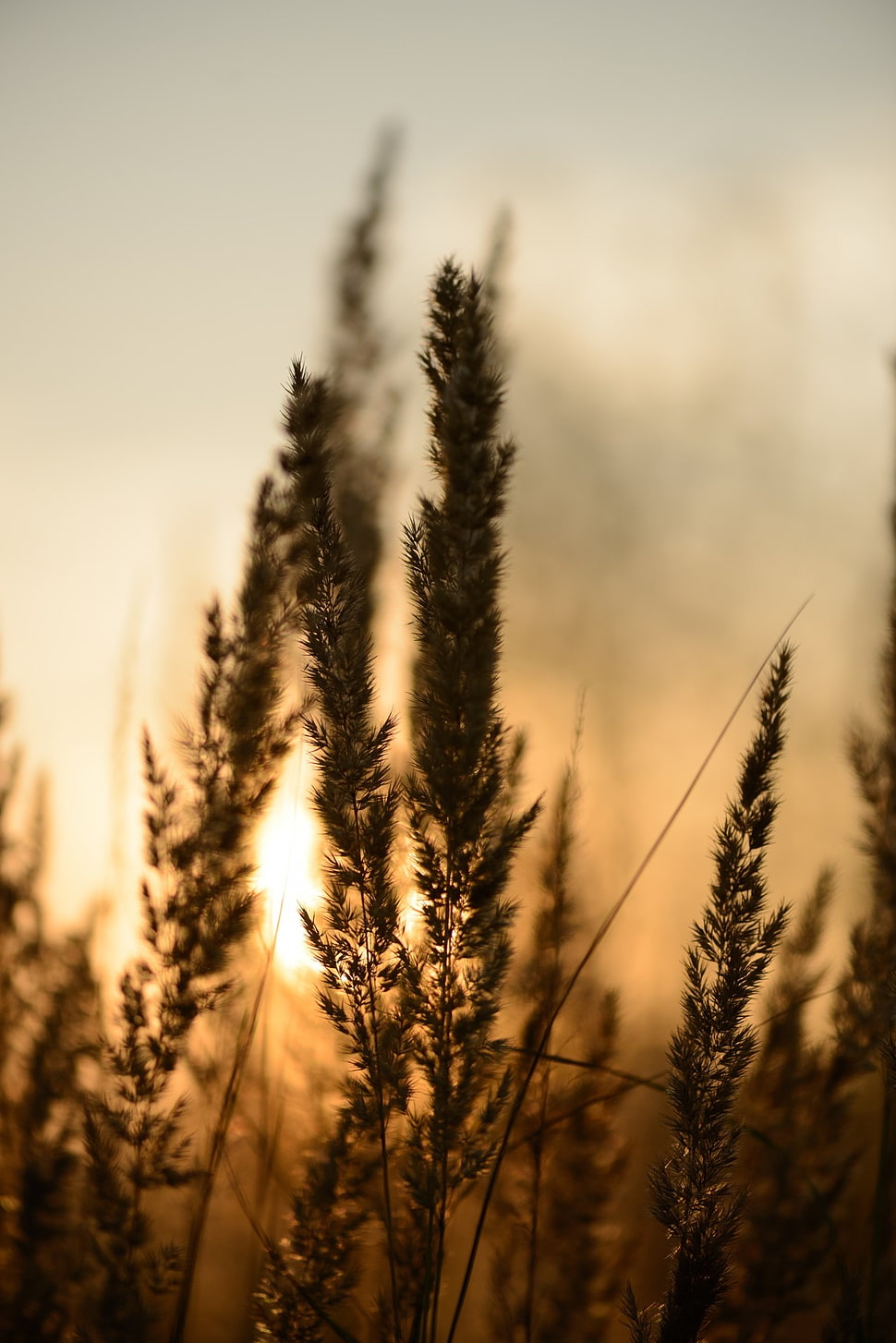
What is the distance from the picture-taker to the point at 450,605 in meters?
1.46

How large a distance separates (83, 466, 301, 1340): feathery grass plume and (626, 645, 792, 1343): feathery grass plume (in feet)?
2.81

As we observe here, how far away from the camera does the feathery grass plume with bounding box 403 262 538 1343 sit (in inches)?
57.8

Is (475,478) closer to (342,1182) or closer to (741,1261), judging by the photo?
(342,1182)

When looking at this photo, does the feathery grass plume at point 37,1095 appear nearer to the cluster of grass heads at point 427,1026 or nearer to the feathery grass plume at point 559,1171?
the cluster of grass heads at point 427,1026

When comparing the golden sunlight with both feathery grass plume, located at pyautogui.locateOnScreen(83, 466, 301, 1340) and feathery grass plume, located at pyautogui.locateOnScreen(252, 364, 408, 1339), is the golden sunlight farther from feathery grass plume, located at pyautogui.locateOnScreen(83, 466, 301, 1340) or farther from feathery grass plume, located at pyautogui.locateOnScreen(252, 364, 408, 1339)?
feathery grass plume, located at pyautogui.locateOnScreen(252, 364, 408, 1339)

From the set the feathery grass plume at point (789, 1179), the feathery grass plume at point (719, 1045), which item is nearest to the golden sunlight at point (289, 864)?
the feathery grass plume at point (719, 1045)

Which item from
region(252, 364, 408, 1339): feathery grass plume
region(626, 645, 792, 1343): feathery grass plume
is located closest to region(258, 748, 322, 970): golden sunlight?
region(252, 364, 408, 1339): feathery grass plume

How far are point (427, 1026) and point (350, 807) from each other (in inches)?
14.0

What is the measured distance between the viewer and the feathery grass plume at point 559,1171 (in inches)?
85.5

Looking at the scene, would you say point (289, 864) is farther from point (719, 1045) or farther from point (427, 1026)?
point (719, 1045)

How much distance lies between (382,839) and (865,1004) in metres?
1.28

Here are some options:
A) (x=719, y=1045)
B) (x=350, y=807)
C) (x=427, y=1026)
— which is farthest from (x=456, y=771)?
(x=719, y=1045)

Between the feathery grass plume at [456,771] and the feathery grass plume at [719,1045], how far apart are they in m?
0.30

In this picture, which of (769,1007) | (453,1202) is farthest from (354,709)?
(769,1007)
